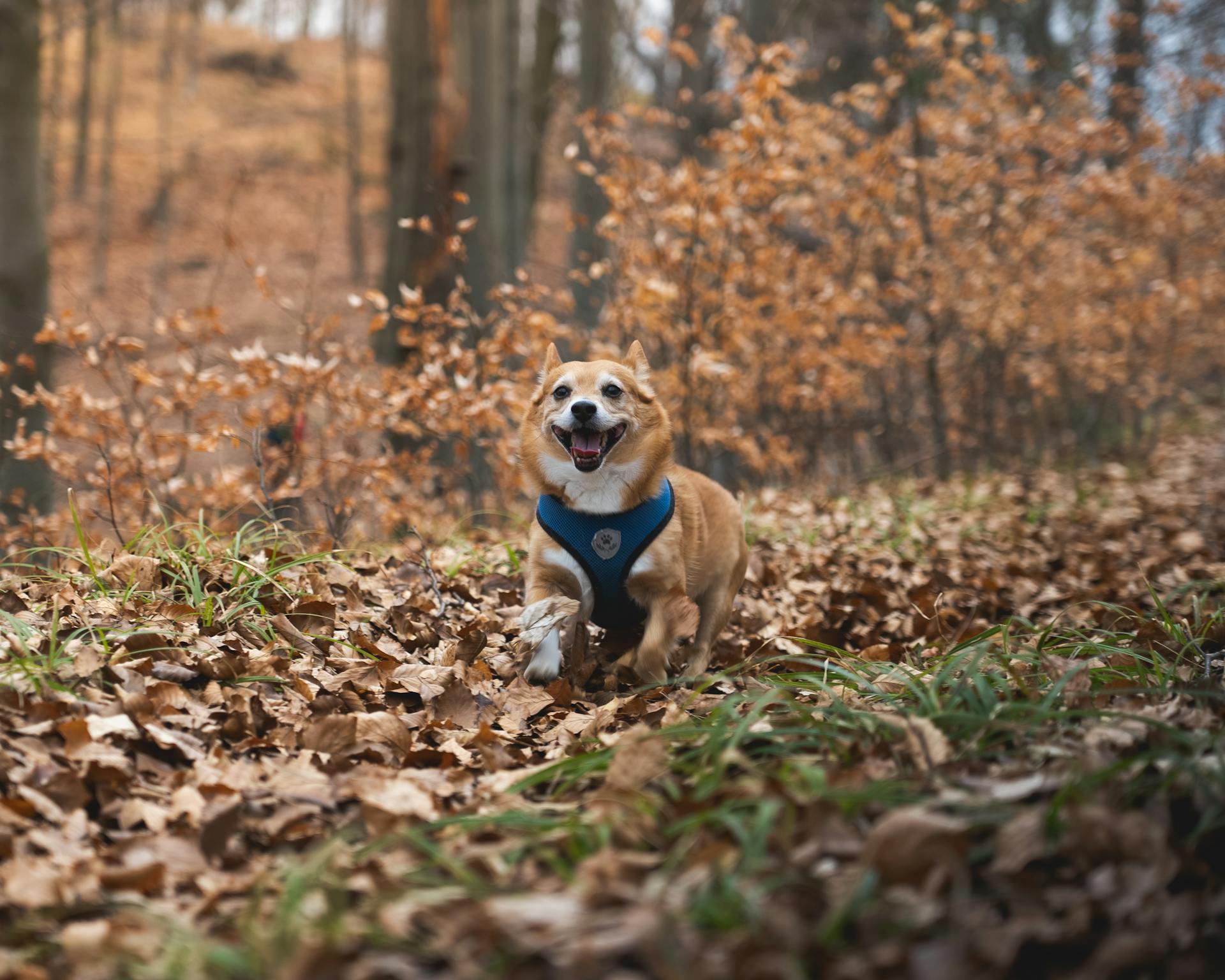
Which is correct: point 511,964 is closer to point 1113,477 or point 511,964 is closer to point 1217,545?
point 1217,545

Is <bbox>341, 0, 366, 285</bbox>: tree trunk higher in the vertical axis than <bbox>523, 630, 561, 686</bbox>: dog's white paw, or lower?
higher

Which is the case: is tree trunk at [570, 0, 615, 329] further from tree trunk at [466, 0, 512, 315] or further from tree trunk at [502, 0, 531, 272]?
tree trunk at [466, 0, 512, 315]

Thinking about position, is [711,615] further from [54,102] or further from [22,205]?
[54,102]

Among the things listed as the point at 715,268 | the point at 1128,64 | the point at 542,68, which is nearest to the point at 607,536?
the point at 715,268

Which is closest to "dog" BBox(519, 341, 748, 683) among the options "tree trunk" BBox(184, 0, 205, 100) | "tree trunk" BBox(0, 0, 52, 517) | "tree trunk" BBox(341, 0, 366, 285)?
"tree trunk" BBox(0, 0, 52, 517)

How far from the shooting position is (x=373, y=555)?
16.8 ft

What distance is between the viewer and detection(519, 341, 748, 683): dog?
12.1ft

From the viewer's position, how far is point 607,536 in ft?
12.3

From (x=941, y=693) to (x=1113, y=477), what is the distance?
918 cm

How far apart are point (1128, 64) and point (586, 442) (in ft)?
32.3

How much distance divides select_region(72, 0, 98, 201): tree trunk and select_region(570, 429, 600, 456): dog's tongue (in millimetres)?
14455

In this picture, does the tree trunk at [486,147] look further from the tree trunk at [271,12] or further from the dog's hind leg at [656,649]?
the tree trunk at [271,12]

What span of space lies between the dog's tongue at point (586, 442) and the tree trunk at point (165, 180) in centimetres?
1966

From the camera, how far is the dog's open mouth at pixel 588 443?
3.71m
